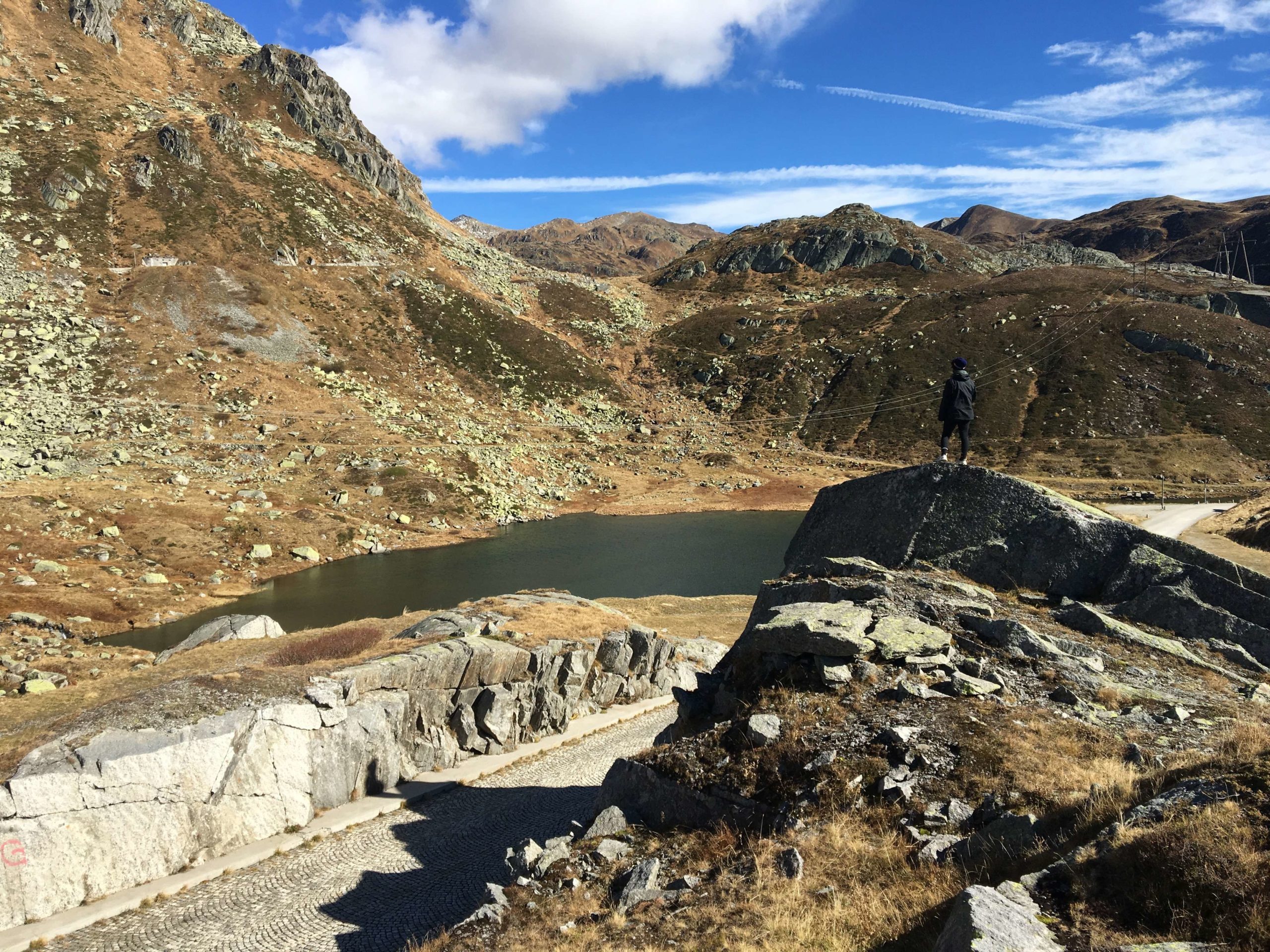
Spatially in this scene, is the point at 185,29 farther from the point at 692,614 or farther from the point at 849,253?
the point at 692,614

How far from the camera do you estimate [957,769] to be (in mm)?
10258

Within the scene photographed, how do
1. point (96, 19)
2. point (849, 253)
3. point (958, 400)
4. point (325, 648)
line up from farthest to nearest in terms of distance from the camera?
point (849, 253)
point (96, 19)
point (325, 648)
point (958, 400)

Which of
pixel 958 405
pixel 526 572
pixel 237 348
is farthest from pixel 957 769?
pixel 237 348

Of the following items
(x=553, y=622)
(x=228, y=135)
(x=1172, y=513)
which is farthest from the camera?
(x=228, y=135)

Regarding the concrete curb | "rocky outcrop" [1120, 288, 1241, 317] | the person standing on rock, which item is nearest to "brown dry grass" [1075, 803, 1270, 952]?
the person standing on rock

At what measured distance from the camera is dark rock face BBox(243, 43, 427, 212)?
146750 millimetres

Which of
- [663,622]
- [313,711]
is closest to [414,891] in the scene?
[313,711]

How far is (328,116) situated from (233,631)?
156 meters

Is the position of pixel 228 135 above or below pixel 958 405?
above

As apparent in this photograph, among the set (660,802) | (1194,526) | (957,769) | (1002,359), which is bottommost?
(1194,526)

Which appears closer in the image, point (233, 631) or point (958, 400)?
point (958, 400)

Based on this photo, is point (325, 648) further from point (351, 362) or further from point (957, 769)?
point (351, 362)

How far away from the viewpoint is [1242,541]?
145 feet

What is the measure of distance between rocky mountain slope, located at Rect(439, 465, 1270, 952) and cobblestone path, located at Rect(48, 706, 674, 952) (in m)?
5.98
